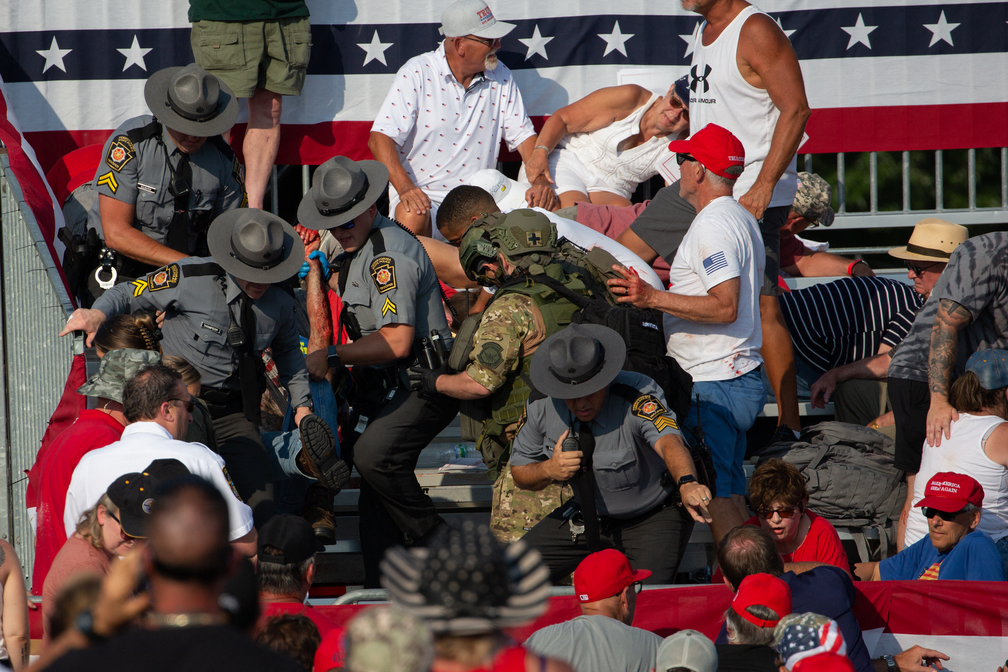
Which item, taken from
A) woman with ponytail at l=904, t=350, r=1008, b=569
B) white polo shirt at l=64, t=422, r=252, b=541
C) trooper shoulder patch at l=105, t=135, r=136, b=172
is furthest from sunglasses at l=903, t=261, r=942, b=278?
trooper shoulder patch at l=105, t=135, r=136, b=172

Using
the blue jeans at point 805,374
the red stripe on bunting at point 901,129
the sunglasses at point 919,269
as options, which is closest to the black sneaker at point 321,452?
the blue jeans at point 805,374

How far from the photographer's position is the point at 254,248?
4742 mm

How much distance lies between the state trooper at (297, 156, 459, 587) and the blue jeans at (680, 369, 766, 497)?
1.18m

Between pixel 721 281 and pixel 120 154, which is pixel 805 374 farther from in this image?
pixel 120 154

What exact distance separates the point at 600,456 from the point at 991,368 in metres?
1.90

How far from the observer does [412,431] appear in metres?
5.01

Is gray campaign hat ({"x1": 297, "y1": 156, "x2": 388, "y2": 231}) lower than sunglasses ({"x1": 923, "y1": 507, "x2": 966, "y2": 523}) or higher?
higher

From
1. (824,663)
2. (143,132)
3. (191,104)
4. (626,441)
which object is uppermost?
(191,104)

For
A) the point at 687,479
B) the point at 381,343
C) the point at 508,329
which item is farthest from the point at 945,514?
the point at 381,343

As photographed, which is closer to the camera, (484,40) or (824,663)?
(824,663)

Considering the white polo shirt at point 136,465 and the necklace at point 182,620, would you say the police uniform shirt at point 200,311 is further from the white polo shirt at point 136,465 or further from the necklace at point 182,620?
the necklace at point 182,620

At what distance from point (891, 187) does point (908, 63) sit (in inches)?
115

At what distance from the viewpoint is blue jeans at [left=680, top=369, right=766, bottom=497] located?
16.1 feet

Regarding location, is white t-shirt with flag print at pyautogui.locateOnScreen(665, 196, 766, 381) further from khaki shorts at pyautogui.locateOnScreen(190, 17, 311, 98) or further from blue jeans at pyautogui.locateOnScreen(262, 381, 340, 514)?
khaki shorts at pyautogui.locateOnScreen(190, 17, 311, 98)
